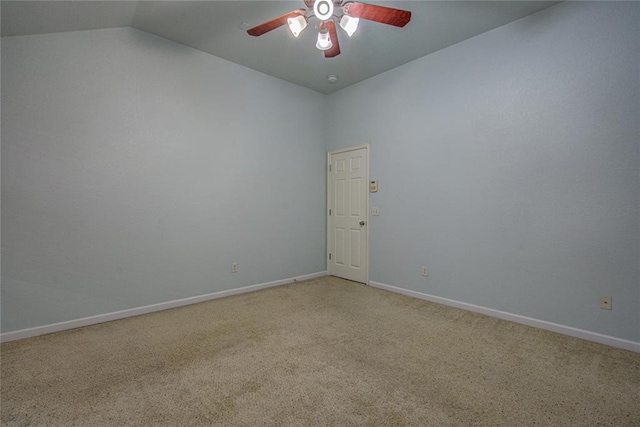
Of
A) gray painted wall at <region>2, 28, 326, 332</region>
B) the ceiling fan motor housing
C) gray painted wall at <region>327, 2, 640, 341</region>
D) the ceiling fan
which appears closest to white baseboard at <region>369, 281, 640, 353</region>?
gray painted wall at <region>327, 2, 640, 341</region>

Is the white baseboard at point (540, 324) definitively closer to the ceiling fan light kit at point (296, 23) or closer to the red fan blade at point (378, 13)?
the red fan blade at point (378, 13)

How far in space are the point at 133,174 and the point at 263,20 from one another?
206 cm

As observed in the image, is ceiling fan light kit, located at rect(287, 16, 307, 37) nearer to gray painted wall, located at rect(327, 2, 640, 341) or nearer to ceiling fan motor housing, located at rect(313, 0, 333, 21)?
ceiling fan motor housing, located at rect(313, 0, 333, 21)

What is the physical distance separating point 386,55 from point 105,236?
3.71 metres

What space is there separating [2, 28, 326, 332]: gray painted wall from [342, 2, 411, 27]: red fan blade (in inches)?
85.6

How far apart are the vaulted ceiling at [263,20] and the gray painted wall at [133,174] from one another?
0.65 feet

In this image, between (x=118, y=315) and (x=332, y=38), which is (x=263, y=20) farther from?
(x=118, y=315)

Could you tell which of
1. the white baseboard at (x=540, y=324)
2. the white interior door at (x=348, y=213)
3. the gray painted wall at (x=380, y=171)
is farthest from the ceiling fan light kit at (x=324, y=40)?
the white baseboard at (x=540, y=324)

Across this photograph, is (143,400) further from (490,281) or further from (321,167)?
(321,167)

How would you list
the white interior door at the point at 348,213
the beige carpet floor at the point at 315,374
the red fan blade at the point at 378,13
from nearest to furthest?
the beige carpet floor at the point at 315,374
the red fan blade at the point at 378,13
the white interior door at the point at 348,213

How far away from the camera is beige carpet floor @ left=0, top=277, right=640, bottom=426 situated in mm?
1590

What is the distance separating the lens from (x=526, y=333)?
262cm

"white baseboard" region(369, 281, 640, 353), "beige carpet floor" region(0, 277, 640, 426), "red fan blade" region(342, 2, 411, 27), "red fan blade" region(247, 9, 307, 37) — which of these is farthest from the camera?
"white baseboard" region(369, 281, 640, 353)

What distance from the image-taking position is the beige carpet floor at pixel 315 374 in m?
1.59
